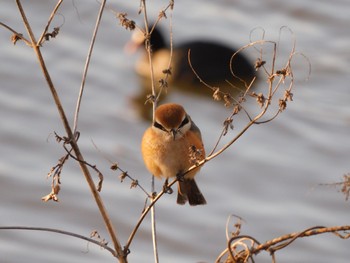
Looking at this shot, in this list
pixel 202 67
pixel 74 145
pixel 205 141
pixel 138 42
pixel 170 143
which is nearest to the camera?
pixel 74 145

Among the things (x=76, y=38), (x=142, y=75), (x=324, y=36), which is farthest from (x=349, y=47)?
(x=76, y=38)

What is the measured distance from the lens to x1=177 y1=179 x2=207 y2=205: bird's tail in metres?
5.05

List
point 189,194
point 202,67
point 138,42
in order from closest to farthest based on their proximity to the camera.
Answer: point 189,194
point 138,42
point 202,67

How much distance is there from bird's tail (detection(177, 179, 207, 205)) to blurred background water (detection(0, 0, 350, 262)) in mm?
378

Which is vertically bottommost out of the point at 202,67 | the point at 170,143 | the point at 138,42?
the point at 170,143

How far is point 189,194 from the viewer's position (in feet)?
16.6

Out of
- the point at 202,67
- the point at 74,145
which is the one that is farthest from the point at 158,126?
the point at 202,67

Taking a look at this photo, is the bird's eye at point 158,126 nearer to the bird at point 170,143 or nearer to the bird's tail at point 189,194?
the bird at point 170,143

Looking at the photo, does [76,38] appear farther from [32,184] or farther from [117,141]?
[32,184]

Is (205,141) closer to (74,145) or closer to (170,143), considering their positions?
(170,143)

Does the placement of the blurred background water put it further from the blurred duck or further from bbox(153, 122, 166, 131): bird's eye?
bbox(153, 122, 166, 131): bird's eye

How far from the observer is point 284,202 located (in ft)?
26.0

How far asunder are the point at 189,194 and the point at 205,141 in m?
4.05

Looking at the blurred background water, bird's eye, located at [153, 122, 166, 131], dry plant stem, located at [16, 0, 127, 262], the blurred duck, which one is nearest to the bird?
bird's eye, located at [153, 122, 166, 131]
